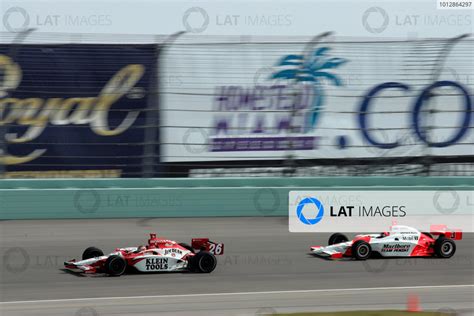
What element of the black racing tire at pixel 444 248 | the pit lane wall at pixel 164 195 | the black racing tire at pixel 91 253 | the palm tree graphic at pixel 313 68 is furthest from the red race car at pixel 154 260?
the palm tree graphic at pixel 313 68

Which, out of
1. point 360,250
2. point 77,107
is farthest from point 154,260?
point 77,107

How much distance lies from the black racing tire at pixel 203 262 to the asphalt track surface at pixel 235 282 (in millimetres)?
89

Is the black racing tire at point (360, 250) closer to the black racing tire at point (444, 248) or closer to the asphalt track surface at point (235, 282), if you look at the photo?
the asphalt track surface at point (235, 282)

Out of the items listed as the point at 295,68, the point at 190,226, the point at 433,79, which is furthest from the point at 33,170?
the point at 433,79

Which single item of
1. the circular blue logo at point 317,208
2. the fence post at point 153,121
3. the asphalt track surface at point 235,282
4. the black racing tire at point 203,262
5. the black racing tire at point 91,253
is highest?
the fence post at point 153,121

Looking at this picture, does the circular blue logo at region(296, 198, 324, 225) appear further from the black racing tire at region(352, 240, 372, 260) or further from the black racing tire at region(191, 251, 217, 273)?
the black racing tire at region(191, 251, 217, 273)

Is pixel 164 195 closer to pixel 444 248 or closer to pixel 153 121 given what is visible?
pixel 153 121

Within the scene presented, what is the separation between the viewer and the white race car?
423 inches

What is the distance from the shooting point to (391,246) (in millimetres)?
10859

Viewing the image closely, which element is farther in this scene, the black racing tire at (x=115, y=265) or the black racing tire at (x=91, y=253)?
the black racing tire at (x=91, y=253)

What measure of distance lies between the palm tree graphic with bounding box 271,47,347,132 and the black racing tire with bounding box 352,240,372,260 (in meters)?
5.05

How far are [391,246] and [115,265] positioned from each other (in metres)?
3.42

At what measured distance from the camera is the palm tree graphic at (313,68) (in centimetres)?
1559

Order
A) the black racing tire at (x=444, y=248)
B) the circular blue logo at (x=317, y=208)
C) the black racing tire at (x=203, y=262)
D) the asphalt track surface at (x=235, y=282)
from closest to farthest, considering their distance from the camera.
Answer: the asphalt track surface at (x=235, y=282)
the black racing tire at (x=203, y=262)
the black racing tire at (x=444, y=248)
the circular blue logo at (x=317, y=208)
